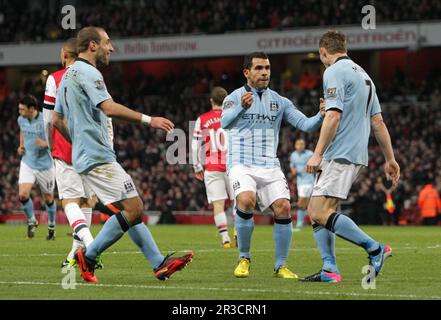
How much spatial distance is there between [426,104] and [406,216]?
7665mm

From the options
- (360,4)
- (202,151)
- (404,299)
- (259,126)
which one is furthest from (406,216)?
(404,299)

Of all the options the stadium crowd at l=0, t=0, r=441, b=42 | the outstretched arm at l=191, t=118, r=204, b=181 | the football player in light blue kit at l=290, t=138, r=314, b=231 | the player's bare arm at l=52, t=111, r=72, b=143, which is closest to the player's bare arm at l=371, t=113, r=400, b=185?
the player's bare arm at l=52, t=111, r=72, b=143

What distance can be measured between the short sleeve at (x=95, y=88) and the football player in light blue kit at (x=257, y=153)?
6.02ft

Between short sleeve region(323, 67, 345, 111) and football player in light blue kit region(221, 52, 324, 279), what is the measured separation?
1.06m

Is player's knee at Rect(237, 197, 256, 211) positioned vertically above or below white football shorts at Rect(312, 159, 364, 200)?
below

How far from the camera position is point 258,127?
11258 mm

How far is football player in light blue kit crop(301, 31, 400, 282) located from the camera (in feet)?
31.9

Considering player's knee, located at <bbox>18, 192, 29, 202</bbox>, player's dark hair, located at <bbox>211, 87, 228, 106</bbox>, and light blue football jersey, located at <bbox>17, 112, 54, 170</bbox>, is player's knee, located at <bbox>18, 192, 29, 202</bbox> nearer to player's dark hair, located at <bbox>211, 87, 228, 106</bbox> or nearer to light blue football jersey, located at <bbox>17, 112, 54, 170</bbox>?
light blue football jersey, located at <bbox>17, 112, 54, 170</bbox>

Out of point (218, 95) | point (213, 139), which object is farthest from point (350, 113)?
point (213, 139)

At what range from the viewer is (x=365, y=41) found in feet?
124

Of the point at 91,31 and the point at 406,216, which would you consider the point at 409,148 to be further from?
the point at 91,31

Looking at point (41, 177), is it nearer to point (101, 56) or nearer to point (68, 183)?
point (68, 183)

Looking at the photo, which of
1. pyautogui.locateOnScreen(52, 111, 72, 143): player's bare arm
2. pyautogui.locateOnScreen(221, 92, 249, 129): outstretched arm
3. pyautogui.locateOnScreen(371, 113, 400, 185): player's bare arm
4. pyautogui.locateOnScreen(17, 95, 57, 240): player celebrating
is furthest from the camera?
pyautogui.locateOnScreen(17, 95, 57, 240): player celebrating

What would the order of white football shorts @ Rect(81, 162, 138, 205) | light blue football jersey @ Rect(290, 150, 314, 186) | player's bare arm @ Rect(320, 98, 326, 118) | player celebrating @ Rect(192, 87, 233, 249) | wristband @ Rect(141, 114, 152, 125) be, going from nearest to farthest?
wristband @ Rect(141, 114, 152, 125)
white football shorts @ Rect(81, 162, 138, 205)
player's bare arm @ Rect(320, 98, 326, 118)
player celebrating @ Rect(192, 87, 233, 249)
light blue football jersey @ Rect(290, 150, 314, 186)
